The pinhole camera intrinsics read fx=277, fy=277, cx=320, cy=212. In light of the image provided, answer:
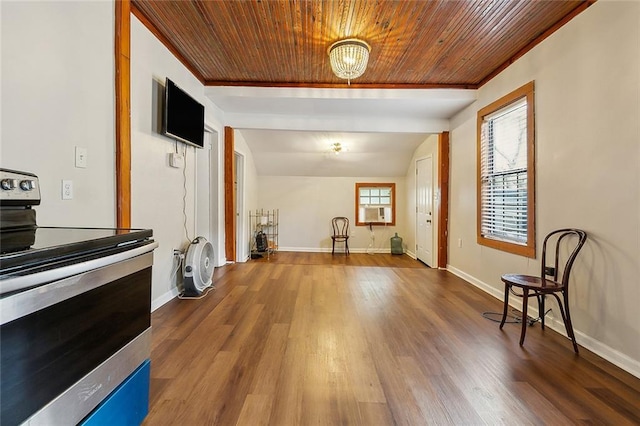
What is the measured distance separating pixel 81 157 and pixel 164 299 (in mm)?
1565

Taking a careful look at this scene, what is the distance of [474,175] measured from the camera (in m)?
3.53

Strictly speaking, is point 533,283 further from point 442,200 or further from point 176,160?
point 176,160

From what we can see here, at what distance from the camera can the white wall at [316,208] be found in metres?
6.63

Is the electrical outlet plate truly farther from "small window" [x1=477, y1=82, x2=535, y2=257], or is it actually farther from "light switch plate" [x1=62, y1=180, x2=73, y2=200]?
"small window" [x1=477, y1=82, x2=535, y2=257]

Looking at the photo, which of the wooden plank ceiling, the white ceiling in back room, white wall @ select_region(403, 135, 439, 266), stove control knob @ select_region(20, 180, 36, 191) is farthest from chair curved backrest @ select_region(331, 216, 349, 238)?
stove control knob @ select_region(20, 180, 36, 191)

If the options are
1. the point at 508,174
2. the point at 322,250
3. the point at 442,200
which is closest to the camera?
the point at 508,174

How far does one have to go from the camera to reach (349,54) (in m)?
2.58

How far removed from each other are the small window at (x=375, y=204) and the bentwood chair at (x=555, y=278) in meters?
4.28

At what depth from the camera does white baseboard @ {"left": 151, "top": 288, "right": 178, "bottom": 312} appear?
101 inches

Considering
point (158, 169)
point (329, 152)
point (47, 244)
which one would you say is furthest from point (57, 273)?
point (329, 152)

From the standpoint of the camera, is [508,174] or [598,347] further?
[508,174]

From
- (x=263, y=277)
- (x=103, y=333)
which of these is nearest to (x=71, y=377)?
(x=103, y=333)

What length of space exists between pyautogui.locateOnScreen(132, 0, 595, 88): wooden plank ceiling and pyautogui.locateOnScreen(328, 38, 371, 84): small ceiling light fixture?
6 cm

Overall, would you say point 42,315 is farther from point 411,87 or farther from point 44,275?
point 411,87
